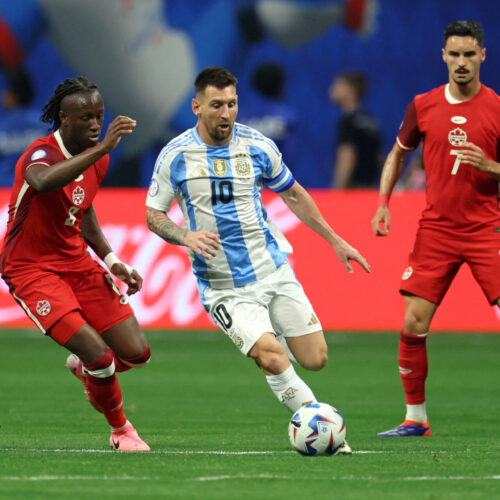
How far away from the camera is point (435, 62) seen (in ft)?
67.7

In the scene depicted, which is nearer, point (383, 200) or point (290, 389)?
point (290, 389)

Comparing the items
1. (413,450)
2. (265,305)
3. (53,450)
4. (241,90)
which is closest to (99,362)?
(53,450)

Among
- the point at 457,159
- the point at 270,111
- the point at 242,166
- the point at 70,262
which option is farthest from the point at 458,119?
the point at 270,111

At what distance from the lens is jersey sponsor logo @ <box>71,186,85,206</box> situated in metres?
8.11

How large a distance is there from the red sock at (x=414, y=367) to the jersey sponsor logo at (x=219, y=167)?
191 centimetres

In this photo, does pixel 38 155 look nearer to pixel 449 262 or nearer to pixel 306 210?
pixel 306 210

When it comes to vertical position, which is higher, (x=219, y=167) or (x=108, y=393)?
(x=219, y=167)

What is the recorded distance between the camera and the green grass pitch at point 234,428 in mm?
6316

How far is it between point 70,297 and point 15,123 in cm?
1354

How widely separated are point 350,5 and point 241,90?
224 cm

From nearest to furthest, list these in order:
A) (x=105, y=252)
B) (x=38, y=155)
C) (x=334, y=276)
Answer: (x=38, y=155) → (x=105, y=252) → (x=334, y=276)

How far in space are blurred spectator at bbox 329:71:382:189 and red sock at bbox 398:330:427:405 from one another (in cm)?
876

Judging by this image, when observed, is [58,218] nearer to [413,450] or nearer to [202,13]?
[413,450]

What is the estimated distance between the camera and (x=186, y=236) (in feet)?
24.9
